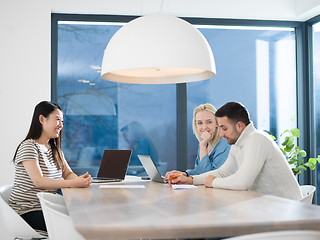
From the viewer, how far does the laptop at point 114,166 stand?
3.58 meters

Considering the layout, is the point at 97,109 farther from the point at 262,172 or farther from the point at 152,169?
the point at 262,172

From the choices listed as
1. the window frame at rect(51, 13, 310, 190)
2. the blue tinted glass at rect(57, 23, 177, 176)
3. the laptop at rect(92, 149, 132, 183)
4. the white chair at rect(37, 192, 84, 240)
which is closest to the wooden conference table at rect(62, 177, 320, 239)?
the white chair at rect(37, 192, 84, 240)

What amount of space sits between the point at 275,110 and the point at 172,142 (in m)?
1.35

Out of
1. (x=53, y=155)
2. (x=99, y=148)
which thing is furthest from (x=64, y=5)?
(x=53, y=155)

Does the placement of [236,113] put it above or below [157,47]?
below

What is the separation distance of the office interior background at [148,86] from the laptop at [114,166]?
1.23 m

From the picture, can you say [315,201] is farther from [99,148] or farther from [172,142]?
[99,148]

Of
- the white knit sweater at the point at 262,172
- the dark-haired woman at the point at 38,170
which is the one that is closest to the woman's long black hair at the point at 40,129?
the dark-haired woman at the point at 38,170

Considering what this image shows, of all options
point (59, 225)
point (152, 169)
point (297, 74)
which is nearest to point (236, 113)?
point (152, 169)

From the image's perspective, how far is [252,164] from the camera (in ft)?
9.05

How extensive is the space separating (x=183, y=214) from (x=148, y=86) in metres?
3.33

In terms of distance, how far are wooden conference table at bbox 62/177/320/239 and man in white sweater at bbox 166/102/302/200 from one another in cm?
20

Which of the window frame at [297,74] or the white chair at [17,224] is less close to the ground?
the window frame at [297,74]

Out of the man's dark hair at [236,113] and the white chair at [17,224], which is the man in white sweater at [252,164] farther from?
the white chair at [17,224]
